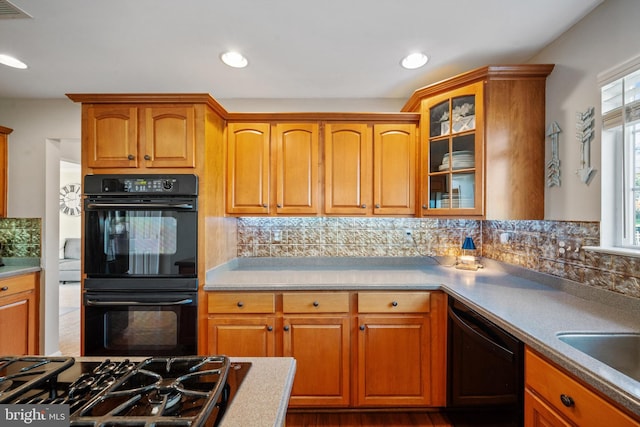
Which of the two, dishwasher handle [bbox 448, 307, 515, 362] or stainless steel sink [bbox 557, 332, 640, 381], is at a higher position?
stainless steel sink [bbox 557, 332, 640, 381]

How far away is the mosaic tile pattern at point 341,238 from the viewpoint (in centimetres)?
256

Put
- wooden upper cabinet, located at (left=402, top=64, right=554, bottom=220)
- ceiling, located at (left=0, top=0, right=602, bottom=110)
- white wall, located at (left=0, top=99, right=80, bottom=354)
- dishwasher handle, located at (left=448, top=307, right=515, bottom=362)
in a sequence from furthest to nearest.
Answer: white wall, located at (left=0, top=99, right=80, bottom=354), wooden upper cabinet, located at (left=402, top=64, right=554, bottom=220), ceiling, located at (left=0, top=0, right=602, bottom=110), dishwasher handle, located at (left=448, top=307, right=515, bottom=362)

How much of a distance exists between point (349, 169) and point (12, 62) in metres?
2.56

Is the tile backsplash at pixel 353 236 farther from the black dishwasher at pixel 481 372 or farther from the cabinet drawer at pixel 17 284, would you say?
the cabinet drawer at pixel 17 284

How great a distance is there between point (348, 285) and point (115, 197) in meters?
1.65

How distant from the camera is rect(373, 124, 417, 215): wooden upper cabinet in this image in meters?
2.28

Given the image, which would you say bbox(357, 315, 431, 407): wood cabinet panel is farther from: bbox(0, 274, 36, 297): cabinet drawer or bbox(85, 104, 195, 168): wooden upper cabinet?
bbox(0, 274, 36, 297): cabinet drawer

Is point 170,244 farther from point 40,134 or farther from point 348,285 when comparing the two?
point 40,134

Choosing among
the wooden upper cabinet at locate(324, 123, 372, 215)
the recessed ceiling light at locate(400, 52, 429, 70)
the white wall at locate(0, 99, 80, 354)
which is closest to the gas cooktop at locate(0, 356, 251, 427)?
the wooden upper cabinet at locate(324, 123, 372, 215)

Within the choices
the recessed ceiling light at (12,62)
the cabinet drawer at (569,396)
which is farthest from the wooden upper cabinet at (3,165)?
the cabinet drawer at (569,396)

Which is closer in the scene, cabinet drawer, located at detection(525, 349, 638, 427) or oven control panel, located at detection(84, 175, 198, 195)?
cabinet drawer, located at detection(525, 349, 638, 427)

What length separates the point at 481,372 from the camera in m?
1.49

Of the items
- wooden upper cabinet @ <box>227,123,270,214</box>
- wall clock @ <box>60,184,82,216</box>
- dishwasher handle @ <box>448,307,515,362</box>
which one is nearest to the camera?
dishwasher handle @ <box>448,307,515,362</box>

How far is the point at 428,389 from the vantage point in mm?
1925
